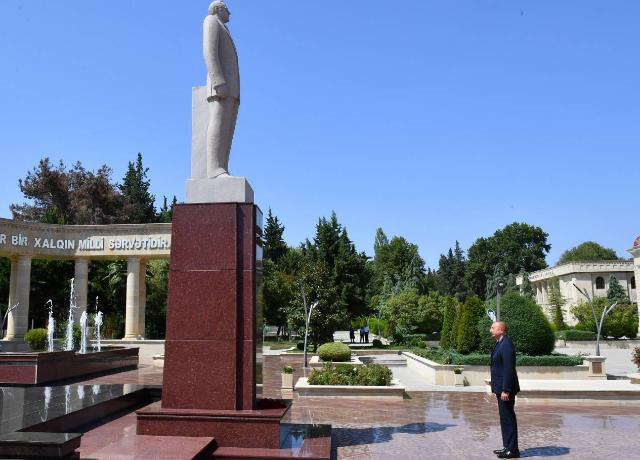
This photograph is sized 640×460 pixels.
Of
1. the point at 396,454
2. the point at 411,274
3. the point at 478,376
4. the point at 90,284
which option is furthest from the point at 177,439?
the point at 411,274

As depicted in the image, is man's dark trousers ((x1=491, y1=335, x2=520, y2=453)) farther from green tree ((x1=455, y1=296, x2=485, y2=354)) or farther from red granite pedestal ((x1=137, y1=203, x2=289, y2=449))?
green tree ((x1=455, y1=296, x2=485, y2=354))

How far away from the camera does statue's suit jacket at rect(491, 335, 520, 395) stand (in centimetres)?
767

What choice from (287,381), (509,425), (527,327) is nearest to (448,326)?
(527,327)

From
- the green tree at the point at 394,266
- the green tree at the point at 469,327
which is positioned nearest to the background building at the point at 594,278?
the green tree at the point at 394,266

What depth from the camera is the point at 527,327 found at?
1923 centimetres

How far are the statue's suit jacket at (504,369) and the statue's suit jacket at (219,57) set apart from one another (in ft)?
17.9

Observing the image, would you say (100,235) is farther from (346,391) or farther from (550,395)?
(550,395)

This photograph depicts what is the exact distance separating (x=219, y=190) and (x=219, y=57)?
2.06 meters

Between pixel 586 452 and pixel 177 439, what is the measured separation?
5.95 m

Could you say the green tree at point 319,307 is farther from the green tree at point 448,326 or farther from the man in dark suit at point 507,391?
the man in dark suit at point 507,391

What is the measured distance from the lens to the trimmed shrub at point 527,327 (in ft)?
63.2

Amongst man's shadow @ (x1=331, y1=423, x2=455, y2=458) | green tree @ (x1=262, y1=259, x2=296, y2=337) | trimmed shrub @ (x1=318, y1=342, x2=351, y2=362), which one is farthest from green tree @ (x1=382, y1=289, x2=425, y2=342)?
man's shadow @ (x1=331, y1=423, x2=455, y2=458)

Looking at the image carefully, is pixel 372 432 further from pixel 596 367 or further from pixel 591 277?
pixel 591 277

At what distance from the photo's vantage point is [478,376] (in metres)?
18.3
